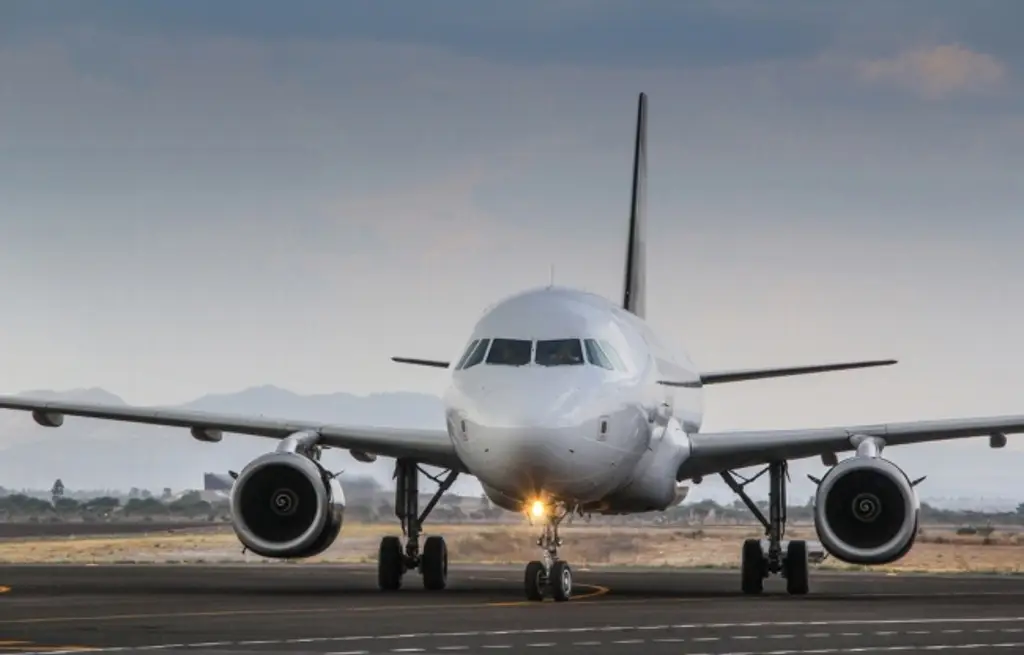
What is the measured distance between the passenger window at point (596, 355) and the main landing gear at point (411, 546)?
5833 millimetres

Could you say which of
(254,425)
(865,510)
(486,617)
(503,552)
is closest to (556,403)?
(486,617)

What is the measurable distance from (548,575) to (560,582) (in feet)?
0.85

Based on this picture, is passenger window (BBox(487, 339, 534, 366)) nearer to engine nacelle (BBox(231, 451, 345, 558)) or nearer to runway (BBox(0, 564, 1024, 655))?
runway (BBox(0, 564, 1024, 655))

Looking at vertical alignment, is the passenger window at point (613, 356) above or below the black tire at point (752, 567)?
above

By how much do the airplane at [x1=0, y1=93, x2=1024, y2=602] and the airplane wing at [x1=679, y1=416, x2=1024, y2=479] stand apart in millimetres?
32

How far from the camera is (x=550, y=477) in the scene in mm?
26344

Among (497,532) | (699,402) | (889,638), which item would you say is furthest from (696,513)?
(889,638)

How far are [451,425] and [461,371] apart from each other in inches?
28.2

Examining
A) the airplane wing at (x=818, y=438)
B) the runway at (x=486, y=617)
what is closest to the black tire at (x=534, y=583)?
the runway at (x=486, y=617)

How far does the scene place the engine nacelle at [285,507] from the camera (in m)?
30.4

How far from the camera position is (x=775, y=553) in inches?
1299

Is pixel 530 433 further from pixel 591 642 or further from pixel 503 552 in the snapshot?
pixel 503 552

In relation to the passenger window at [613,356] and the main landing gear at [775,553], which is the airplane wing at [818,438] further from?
the passenger window at [613,356]

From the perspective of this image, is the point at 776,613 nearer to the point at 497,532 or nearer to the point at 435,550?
the point at 435,550
